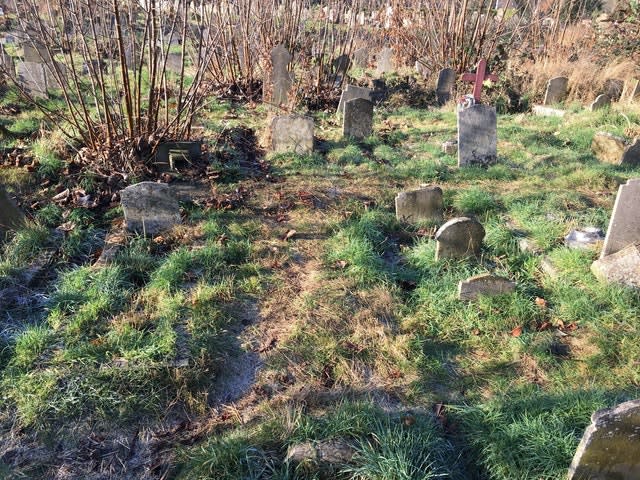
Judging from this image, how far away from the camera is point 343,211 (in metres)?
5.13

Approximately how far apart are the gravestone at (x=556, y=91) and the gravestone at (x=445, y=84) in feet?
6.34

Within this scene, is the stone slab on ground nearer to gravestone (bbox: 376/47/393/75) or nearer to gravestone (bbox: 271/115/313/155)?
gravestone (bbox: 271/115/313/155)

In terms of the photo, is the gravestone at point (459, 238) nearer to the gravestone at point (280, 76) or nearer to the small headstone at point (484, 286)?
the small headstone at point (484, 286)

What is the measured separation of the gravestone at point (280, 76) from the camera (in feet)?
29.5

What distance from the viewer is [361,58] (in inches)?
573

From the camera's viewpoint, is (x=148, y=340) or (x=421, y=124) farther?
→ (x=421, y=124)

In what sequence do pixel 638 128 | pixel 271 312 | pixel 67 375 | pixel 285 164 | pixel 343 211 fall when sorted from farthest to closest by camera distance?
pixel 638 128 < pixel 285 164 < pixel 343 211 < pixel 271 312 < pixel 67 375

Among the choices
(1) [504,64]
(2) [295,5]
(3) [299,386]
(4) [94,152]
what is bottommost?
(3) [299,386]

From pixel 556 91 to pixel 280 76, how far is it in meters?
5.79

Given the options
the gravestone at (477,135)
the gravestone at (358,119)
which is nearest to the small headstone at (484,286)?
the gravestone at (477,135)

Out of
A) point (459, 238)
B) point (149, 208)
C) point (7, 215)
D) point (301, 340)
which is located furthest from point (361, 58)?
point (301, 340)

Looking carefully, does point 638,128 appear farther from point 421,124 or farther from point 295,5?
point 295,5

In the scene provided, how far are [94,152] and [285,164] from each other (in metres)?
2.36

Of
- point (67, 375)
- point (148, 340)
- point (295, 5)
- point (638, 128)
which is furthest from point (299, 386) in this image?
point (295, 5)
